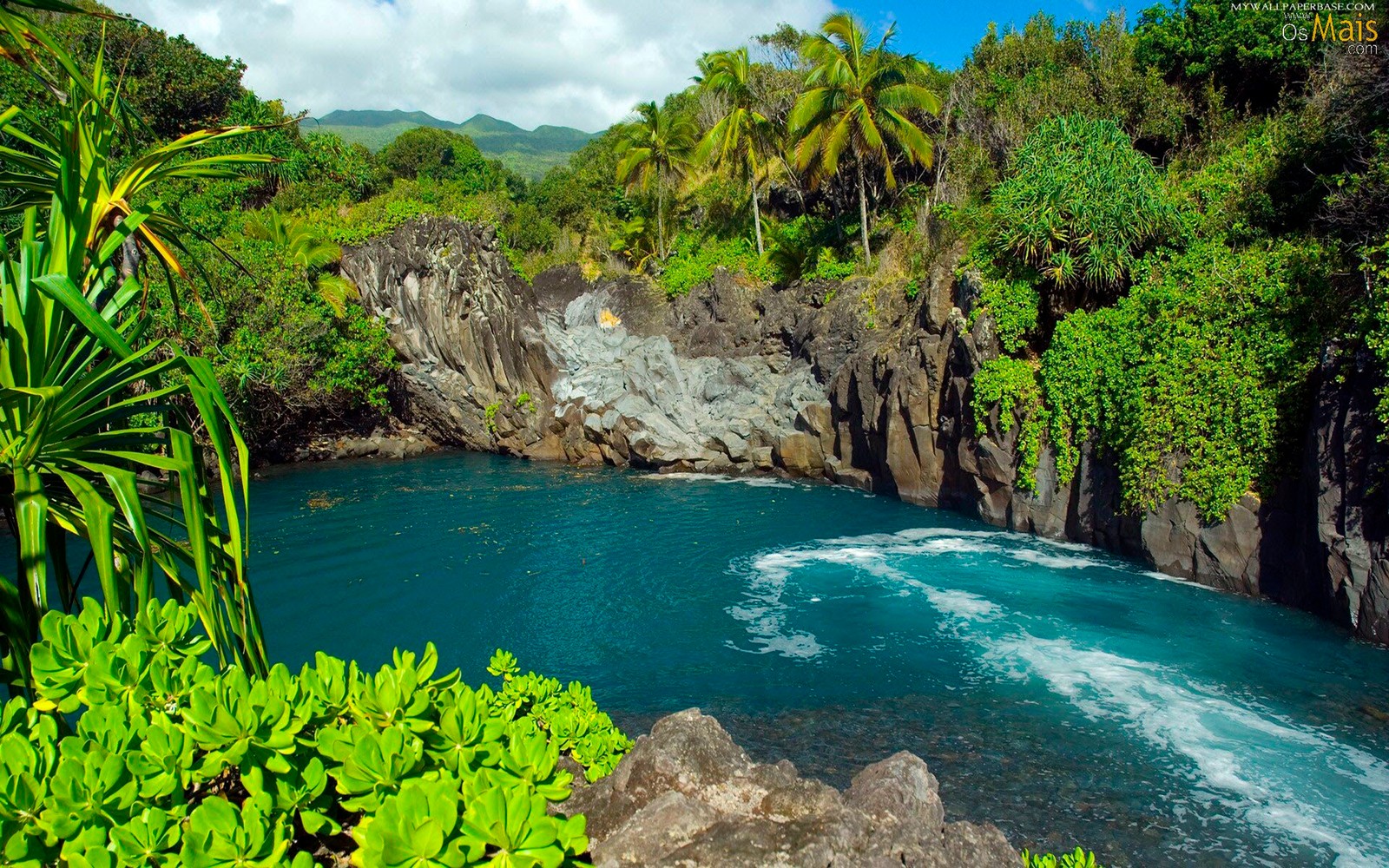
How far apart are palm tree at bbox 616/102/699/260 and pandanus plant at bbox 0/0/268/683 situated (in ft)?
106

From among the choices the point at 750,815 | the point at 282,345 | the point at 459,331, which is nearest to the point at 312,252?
the point at 282,345

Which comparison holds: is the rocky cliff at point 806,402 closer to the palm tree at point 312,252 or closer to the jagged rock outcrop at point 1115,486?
the jagged rock outcrop at point 1115,486

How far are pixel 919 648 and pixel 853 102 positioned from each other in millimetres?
20267

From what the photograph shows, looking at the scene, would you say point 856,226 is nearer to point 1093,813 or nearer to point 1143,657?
point 1143,657

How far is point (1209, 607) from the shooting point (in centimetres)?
1501

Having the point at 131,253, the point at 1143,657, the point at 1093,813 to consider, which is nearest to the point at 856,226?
the point at 1143,657

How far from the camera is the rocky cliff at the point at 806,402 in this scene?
13883mm

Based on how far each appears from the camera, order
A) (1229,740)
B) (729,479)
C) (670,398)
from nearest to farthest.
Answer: (1229,740), (729,479), (670,398)

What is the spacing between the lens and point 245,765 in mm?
3107

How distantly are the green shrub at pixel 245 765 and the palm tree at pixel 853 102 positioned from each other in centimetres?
2756

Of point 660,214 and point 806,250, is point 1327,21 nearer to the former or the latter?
point 806,250

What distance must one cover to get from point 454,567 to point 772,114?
84.9 ft

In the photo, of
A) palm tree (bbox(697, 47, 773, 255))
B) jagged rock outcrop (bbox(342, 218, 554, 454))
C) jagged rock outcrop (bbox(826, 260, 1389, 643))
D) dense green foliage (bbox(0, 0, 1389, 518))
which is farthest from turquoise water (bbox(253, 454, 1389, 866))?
palm tree (bbox(697, 47, 773, 255))

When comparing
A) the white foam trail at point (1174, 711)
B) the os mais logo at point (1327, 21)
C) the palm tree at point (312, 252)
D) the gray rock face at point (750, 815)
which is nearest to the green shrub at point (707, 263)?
the palm tree at point (312, 252)
